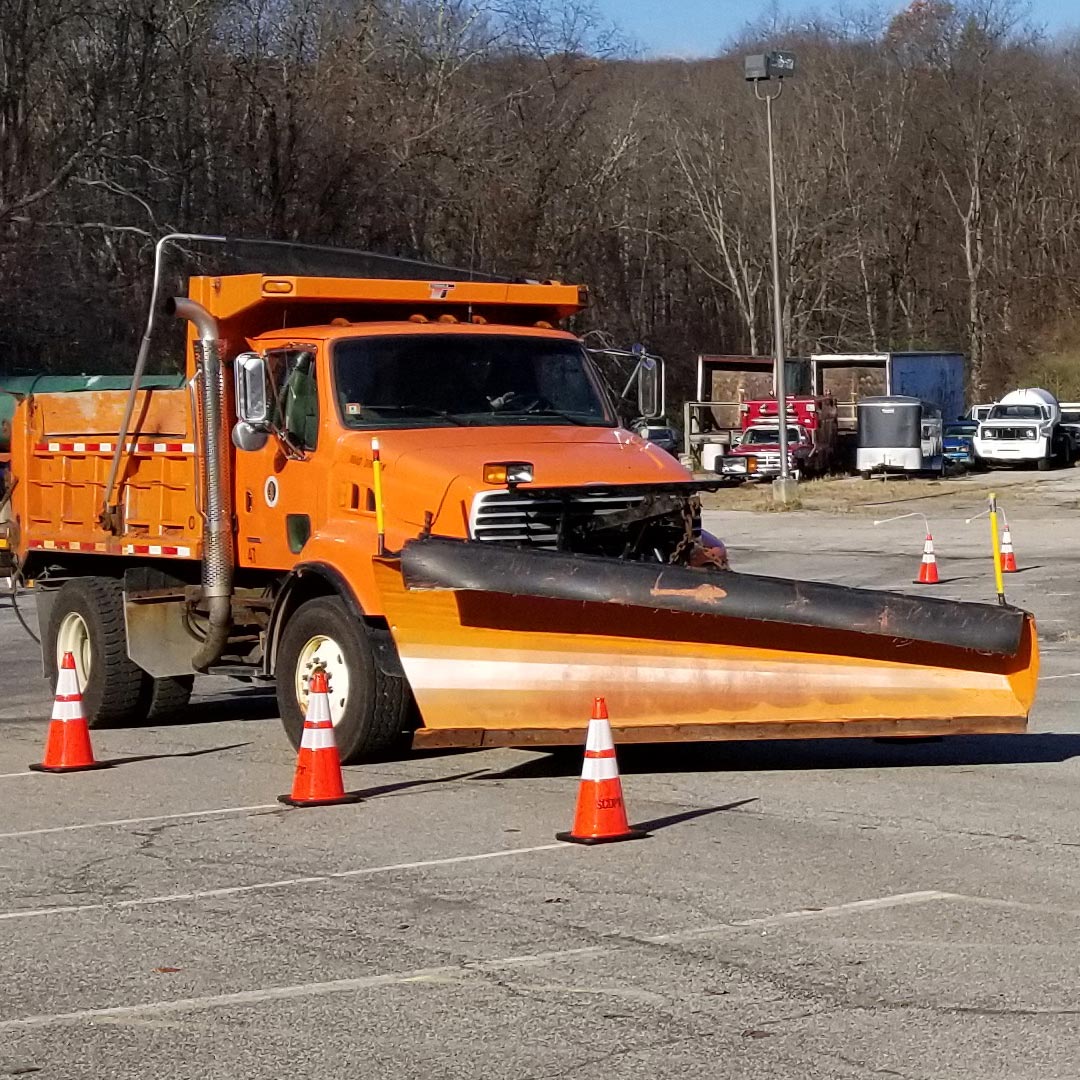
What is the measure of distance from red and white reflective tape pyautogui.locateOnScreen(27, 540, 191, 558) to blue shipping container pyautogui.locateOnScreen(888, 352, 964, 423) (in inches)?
1702

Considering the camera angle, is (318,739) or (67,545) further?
(67,545)

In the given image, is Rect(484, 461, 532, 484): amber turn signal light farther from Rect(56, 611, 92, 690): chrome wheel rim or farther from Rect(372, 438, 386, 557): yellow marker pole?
Rect(56, 611, 92, 690): chrome wheel rim

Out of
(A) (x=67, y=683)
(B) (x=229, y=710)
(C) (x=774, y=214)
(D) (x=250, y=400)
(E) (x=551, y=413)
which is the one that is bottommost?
(B) (x=229, y=710)

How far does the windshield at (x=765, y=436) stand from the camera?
49.0 metres

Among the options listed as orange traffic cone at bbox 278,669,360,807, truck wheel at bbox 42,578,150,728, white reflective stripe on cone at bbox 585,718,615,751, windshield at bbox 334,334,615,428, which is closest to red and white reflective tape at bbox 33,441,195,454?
truck wheel at bbox 42,578,150,728

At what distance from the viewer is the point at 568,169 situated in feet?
225

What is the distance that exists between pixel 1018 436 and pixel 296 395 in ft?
141

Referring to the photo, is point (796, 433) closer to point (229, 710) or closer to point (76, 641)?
point (229, 710)

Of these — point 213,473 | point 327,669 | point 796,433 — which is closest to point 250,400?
point 213,473

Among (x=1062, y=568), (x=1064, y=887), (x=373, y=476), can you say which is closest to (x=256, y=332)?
(x=373, y=476)

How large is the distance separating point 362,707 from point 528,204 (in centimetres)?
5471

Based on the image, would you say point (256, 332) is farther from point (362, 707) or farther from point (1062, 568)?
point (1062, 568)

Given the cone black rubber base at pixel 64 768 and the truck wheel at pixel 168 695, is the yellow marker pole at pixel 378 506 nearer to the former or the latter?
the cone black rubber base at pixel 64 768

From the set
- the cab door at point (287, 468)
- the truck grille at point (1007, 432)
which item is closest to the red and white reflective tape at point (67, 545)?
the cab door at point (287, 468)
